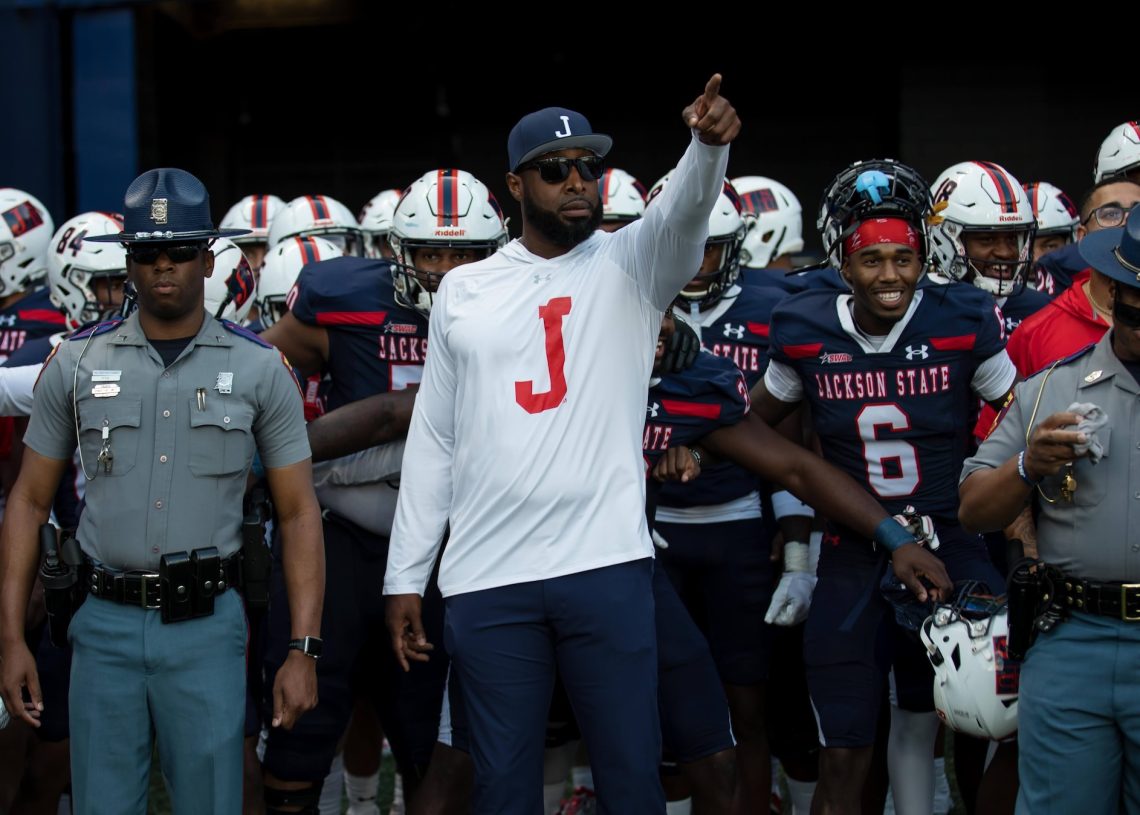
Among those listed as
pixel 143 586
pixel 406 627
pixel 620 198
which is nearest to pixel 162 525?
pixel 143 586

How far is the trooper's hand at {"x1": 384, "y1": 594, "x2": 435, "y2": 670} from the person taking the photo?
152 inches

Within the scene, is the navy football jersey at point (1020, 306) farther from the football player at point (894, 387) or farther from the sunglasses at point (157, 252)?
the sunglasses at point (157, 252)

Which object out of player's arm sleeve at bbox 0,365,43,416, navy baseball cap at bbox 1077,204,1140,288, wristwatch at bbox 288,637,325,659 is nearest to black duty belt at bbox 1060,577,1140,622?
navy baseball cap at bbox 1077,204,1140,288

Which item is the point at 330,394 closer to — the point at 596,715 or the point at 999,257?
the point at 596,715

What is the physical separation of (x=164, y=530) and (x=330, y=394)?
122 cm

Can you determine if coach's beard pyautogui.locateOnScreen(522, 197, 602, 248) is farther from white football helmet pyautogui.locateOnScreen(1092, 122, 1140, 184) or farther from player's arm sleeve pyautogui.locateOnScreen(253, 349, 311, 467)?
white football helmet pyautogui.locateOnScreen(1092, 122, 1140, 184)

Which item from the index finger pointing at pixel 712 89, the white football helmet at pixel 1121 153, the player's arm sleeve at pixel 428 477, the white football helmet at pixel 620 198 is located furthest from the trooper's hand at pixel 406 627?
the white football helmet at pixel 1121 153

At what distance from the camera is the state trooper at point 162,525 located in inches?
149

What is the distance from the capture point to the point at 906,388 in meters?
4.61

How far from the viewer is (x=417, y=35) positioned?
12086 mm

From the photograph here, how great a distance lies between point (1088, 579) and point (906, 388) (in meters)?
1.17

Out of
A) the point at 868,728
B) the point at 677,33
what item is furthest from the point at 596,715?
the point at 677,33

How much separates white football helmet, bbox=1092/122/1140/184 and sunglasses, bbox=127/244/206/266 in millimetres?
3478

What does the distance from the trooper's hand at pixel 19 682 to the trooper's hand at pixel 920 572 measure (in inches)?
91.8
